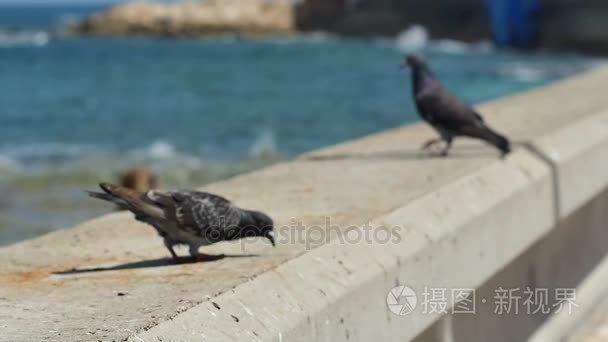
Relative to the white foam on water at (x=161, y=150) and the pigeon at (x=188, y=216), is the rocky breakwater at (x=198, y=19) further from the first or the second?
the pigeon at (x=188, y=216)

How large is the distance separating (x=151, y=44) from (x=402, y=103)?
127ft

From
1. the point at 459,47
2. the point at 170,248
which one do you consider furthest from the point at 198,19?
the point at 170,248

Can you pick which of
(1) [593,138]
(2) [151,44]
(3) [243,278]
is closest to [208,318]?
(3) [243,278]

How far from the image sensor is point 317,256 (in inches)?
121

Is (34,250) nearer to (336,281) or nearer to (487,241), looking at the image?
(336,281)

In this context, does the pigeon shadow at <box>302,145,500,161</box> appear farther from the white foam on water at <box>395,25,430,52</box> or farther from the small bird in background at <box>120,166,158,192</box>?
the white foam on water at <box>395,25,430,52</box>

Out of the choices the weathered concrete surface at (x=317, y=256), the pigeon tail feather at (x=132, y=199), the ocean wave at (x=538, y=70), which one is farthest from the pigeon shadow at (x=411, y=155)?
the ocean wave at (x=538, y=70)

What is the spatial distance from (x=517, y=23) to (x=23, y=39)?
3380cm

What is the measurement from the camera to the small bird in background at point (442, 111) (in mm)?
5070

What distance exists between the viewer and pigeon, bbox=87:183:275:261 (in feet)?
10.7

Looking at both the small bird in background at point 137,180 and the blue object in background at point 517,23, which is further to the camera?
the blue object in background at point 517,23

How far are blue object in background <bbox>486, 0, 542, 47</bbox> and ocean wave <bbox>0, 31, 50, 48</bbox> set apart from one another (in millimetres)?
24932

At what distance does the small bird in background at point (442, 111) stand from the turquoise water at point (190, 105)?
744 centimetres

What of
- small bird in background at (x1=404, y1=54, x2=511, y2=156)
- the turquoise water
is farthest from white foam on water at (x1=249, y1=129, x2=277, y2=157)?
small bird in background at (x1=404, y1=54, x2=511, y2=156)
